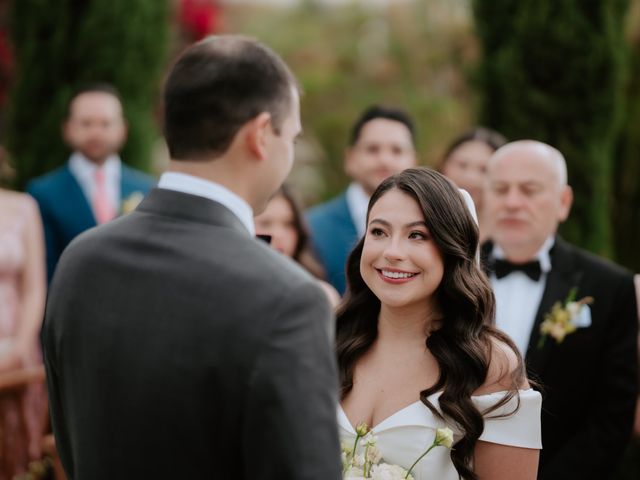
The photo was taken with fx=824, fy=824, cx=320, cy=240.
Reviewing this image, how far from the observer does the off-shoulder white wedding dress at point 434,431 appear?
2.62 m

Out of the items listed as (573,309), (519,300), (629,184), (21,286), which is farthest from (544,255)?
(21,286)

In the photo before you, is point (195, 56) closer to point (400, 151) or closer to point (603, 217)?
point (400, 151)

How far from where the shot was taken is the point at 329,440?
166 centimetres

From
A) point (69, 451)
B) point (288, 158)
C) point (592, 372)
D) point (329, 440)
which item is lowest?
point (592, 372)

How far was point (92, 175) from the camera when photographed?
6.12m

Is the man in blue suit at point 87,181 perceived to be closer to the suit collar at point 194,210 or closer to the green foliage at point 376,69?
the green foliage at point 376,69

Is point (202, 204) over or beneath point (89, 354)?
over

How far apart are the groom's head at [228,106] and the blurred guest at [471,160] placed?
381 cm

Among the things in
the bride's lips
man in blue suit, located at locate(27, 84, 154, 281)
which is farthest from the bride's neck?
man in blue suit, located at locate(27, 84, 154, 281)

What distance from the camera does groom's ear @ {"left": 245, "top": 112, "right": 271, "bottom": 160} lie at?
5.99 ft

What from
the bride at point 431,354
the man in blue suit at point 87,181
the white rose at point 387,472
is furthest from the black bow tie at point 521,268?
the man in blue suit at point 87,181

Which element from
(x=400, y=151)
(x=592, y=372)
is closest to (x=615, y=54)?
(x=400, y=151)

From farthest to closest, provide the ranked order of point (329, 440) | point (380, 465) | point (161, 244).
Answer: point (380, 465) → point (161, 244) → point (329, 440)

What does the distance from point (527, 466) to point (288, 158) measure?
4.52 ft
